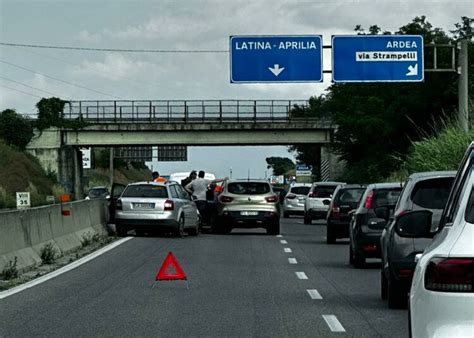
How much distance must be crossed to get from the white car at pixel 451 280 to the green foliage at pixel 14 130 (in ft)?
252

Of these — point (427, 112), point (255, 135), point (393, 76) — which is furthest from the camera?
point (255, 135)

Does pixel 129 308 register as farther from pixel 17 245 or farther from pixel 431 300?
pixel 431 300

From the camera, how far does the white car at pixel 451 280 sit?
563 cm

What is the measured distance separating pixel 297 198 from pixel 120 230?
23998 millimetres

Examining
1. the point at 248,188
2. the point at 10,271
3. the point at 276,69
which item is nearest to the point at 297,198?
the point at 276,69

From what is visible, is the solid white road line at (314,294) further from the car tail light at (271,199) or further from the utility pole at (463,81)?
the utility pole at (463,81)

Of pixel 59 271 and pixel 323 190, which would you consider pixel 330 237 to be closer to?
pixel 59 271

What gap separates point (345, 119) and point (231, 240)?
128 ft

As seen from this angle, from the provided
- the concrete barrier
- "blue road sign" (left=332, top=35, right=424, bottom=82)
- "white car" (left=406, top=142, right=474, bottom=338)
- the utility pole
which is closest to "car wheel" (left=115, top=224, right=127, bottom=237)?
the concrete barrier

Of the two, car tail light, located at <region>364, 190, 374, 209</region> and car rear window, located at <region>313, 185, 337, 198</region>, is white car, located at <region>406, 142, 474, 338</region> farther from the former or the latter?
car rear window, located at <region>313, 185, 337, 198</region>

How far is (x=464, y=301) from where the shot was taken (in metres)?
5.63

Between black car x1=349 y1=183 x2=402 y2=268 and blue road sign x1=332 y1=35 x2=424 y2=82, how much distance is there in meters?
19.5

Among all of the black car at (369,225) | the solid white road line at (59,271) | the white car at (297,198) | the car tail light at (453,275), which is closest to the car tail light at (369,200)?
the black car at (369,225)

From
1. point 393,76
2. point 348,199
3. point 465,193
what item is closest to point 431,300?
point 465,193
